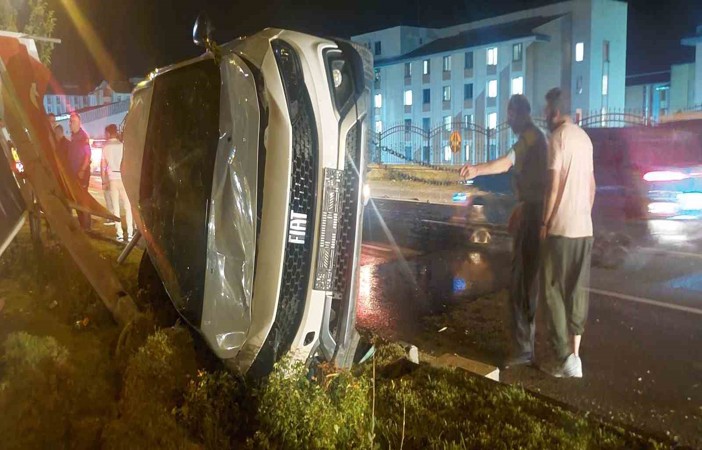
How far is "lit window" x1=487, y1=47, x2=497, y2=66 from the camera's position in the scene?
40591mm

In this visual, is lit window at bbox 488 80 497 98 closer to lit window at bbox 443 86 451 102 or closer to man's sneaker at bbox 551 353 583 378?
lit window at bbox 443 86 451 102

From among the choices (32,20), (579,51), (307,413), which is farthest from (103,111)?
(307,413)

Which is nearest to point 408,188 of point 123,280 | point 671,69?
point 123,280

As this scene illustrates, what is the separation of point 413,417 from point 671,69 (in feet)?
131

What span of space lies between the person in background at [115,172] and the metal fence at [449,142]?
18463mm

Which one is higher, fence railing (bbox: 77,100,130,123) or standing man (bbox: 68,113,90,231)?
fence railing (bbox: 77,100,130,123)

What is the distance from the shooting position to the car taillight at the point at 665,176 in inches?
392

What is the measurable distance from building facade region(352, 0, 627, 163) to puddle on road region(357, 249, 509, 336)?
27.4m

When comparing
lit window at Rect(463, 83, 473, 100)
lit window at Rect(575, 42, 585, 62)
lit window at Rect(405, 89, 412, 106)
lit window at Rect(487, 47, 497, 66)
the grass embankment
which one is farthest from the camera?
lit window at Rect(405, 89, 412, 106)

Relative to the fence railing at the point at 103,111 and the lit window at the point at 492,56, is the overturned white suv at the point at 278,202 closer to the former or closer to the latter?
the fence railing at the point at 103,111

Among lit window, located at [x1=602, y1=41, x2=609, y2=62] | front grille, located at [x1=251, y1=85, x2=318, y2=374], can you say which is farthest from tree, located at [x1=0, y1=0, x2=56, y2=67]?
lit window, located at [x1=602, y1=41, x2=609, y2=62]

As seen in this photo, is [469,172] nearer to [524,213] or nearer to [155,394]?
[524,213]

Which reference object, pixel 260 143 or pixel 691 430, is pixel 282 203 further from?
pixel 691 430

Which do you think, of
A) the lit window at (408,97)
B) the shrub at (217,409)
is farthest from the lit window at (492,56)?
the shrub at (217,409)
